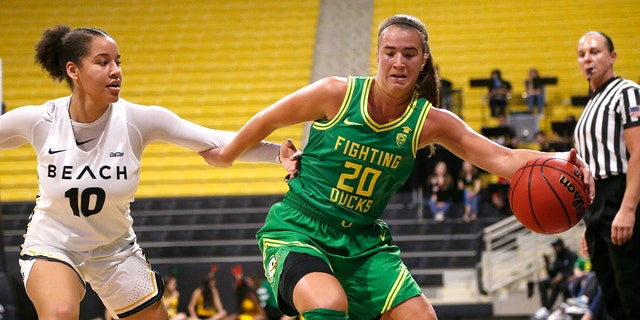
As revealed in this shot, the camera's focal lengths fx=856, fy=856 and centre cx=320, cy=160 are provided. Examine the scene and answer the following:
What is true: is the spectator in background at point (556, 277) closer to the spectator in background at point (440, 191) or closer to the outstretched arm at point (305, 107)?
the spectator in background at point (440, 191)

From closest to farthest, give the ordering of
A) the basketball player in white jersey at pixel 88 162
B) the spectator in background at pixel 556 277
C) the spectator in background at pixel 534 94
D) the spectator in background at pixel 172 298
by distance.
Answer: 1. the basketball player in white jersey at pixel 88 162
2. the spectator in background at pixel 556 277
3. the spectator in background at pixel 172 298
4. the spectator in background at pixel 534 94

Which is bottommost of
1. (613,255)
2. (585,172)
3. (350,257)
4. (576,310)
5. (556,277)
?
(576,310)

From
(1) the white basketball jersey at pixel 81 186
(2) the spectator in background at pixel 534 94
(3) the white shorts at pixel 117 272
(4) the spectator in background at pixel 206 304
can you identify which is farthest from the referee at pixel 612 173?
(2) the spectator in background at pixel 534 94

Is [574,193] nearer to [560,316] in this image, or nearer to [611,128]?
[611,128]

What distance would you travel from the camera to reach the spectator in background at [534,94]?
14.3 meters

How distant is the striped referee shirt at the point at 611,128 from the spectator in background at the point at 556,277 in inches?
196

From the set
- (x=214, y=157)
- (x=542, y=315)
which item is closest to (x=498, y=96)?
(x=542, y=315)

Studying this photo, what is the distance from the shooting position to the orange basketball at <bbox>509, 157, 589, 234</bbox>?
351cm

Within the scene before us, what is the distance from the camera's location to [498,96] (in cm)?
1420

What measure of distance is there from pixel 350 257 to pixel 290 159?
1.69 feet

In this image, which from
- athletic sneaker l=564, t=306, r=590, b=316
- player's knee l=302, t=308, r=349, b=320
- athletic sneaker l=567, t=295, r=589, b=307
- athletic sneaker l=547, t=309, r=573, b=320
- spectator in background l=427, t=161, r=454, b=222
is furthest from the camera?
spectator in background l=427, t=161, r=454, b=222

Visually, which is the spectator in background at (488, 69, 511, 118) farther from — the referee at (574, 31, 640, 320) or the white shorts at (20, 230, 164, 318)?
the white shorts at (20, 230, 164, 318)

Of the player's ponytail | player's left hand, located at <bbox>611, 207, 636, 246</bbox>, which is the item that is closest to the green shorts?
the player's ponytail

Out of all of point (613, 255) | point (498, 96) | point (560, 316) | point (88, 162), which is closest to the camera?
point (88, 162)
